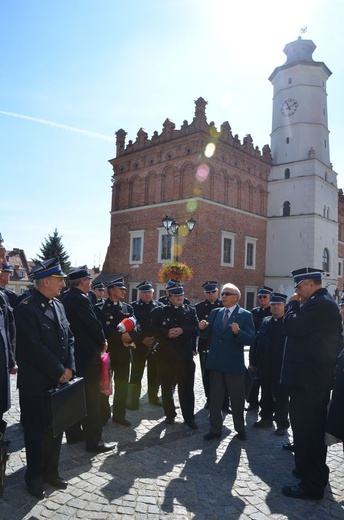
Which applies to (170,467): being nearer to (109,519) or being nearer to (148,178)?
(109,519)

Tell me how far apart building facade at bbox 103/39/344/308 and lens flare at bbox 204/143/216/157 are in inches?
3.0

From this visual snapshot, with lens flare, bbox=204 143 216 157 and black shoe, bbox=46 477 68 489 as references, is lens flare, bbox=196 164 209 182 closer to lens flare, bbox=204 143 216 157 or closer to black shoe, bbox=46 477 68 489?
lens flare, bbox=204 143 216 157

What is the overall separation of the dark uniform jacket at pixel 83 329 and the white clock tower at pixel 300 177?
2565cm

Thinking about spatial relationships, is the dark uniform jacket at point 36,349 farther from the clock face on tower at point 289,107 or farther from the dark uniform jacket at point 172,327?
the clock face on tower at point 289,107

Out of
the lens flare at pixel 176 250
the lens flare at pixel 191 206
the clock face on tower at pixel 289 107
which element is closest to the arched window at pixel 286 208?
the clock face on tower at pixel 289 107

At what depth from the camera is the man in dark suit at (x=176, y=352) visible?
20.1ft

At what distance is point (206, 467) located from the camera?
461cm

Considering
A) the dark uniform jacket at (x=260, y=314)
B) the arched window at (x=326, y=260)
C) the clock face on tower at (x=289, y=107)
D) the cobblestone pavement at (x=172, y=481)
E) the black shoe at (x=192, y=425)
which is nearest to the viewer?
the cobblestone pavement at (x=172, y=481)

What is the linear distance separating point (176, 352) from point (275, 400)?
1.78m

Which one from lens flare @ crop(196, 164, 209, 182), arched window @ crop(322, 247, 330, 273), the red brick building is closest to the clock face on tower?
the red brick building

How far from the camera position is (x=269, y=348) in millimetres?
6391

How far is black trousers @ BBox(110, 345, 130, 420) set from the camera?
20.1ft

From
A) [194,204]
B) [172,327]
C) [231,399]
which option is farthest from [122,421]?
[194,204]

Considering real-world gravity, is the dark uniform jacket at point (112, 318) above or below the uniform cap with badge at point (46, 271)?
below
